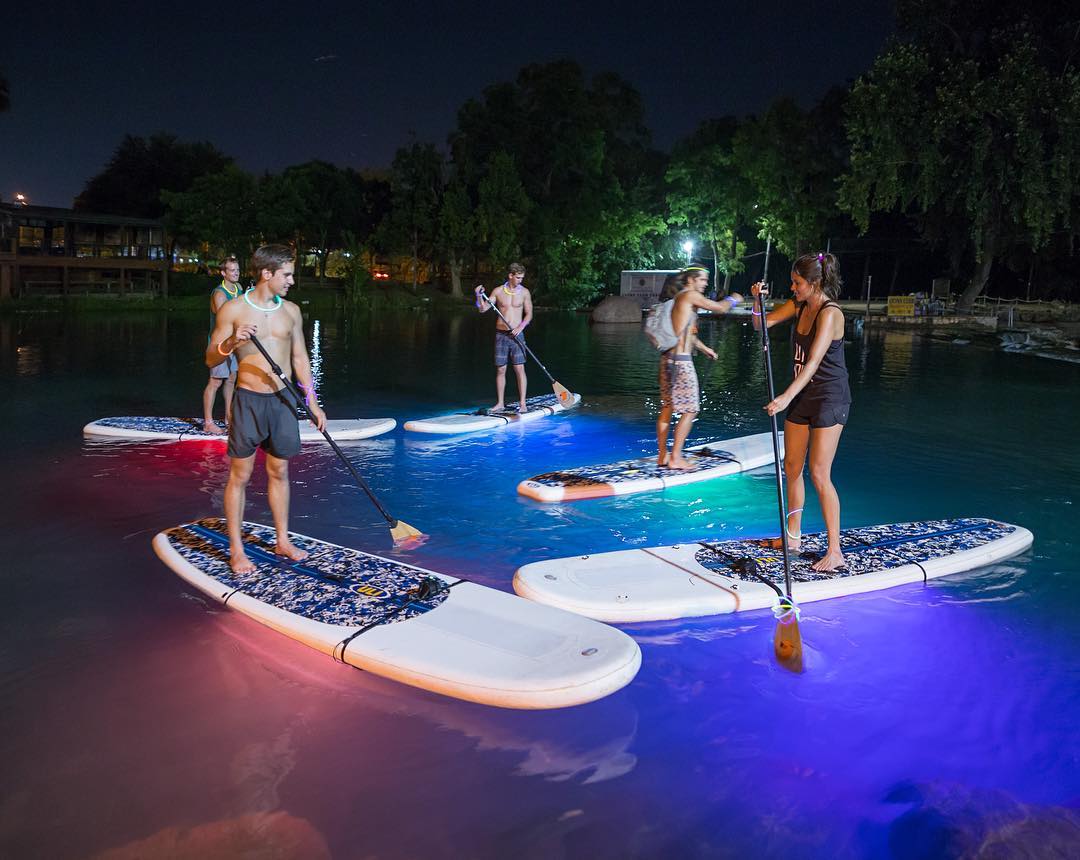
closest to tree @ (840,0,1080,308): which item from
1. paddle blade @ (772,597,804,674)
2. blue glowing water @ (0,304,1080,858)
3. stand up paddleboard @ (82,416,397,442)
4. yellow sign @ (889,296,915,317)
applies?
yellow sign @ (889,296,915,317)

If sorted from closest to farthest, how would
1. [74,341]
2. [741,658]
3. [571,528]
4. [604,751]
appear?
[604,751] → [741,658] → [571,528] → [74,341]

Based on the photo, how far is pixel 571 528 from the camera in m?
7.13

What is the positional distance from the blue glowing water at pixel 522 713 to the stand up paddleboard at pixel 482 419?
2033 mm

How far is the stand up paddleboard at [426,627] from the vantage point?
4.15m

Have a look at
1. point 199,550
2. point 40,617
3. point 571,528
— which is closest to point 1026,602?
point 571,528

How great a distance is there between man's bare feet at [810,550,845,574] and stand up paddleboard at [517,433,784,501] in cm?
256

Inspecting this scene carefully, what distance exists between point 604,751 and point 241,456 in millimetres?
2971

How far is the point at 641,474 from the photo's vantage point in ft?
27.7

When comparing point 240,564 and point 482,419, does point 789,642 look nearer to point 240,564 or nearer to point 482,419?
point 240,564

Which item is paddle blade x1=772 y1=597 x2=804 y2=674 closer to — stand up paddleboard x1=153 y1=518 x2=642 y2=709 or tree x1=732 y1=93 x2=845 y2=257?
stand up paddleboard x1=153 y1=518 x2=642 y2=709

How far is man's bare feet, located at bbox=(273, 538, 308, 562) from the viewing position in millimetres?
5750

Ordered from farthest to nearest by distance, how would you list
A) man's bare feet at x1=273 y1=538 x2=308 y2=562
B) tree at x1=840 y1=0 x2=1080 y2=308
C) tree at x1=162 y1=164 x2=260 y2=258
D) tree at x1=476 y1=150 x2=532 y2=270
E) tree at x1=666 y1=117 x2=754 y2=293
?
tree at x1=476 y1=150 x2=532 y2=270
tree at x1=666 y1=117 x2=754 y2=293
tree at x1=162 y1=164 x2=260 y2=258
tree at x1=840 y1=0 x2=1080 y2=308
man's bare feet at x1=273 y1=538 x2=308 y2=562

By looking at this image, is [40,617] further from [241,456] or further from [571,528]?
[571,528]

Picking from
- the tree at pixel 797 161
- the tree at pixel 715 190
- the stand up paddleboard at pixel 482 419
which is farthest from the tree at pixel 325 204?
the stand up paddleboard at pixel 482 419
